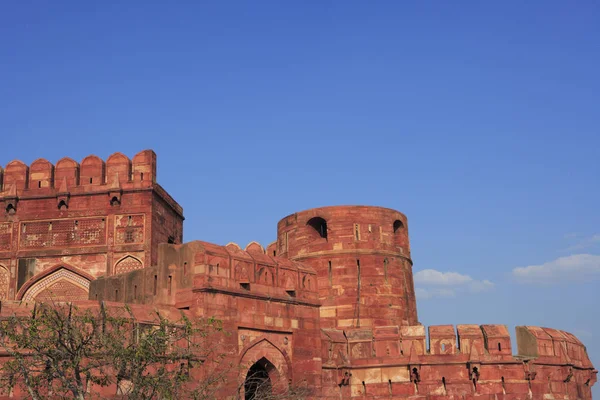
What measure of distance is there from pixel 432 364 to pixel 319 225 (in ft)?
18.6

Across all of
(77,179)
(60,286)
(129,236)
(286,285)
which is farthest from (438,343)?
(77,179)

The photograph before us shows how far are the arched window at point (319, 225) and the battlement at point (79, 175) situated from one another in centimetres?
605

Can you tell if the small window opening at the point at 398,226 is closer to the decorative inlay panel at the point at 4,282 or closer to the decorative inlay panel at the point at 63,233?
the decorative inlay panel at the point at 63,233

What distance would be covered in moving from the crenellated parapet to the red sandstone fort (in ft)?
0.08

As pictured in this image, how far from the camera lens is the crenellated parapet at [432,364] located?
59.2 ft

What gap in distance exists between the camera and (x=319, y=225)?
72.8ft

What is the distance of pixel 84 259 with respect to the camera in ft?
80.0

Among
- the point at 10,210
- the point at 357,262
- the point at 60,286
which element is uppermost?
the point at 10,210

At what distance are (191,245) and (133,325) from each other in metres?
2.98

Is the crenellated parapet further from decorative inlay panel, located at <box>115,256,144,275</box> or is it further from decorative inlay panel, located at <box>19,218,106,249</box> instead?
decorative inlay panel, located at <box>19,218,106,249</box>

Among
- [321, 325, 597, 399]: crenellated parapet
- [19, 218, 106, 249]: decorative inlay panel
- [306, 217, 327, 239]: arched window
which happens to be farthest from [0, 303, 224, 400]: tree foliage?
[19, 218, 106, 249]: decorative inlay panel

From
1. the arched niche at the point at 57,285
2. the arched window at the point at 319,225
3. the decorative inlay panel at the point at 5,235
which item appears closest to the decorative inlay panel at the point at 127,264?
the arched niche at the point at 57,285

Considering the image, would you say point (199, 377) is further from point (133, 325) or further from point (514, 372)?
Answer: point (514, 372)

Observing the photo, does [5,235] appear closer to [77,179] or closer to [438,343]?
[77,179]
